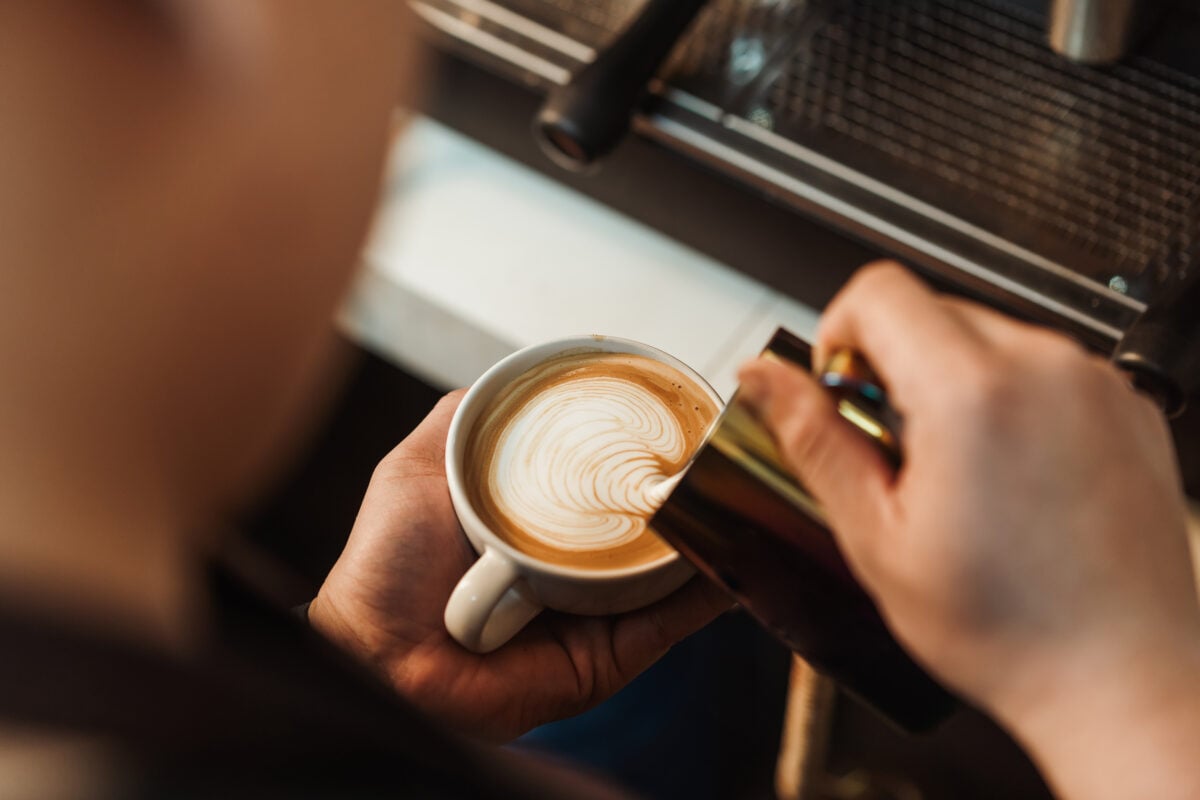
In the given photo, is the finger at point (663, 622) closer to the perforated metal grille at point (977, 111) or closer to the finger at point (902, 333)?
the finger at point (902, 333)

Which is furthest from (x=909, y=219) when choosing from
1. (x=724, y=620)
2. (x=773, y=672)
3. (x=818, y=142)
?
(x=773, y=672)

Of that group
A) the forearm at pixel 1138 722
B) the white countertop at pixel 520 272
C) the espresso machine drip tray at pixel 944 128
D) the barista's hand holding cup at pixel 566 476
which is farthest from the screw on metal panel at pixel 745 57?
the forearm at pixel 1138 722

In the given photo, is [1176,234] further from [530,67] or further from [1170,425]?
[530,67]

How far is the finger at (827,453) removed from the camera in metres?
0.35

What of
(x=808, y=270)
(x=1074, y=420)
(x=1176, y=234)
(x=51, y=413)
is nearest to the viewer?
(x=51, y=413)

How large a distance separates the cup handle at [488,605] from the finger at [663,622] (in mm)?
43

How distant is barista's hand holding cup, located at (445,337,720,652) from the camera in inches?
16.5

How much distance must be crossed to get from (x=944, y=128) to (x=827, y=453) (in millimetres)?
447

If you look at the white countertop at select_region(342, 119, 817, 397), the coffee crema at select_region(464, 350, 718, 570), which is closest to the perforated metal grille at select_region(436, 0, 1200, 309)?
the white countertop at select_region(342, 119, 817, 397)

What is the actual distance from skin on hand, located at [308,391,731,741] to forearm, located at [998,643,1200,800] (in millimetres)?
139

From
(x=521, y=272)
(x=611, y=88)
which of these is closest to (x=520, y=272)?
(x=521, y=272)

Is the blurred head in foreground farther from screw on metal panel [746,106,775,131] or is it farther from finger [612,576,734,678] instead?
screw on metal panel [746,106,775,131]

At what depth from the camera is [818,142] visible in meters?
0.72

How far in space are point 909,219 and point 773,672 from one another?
41 cm
